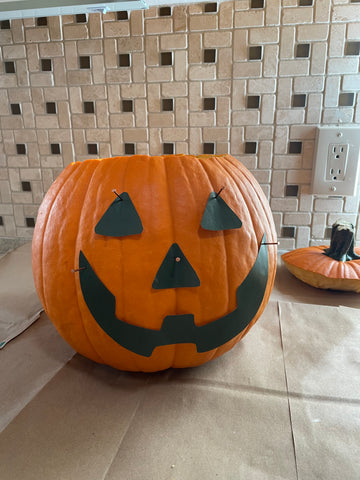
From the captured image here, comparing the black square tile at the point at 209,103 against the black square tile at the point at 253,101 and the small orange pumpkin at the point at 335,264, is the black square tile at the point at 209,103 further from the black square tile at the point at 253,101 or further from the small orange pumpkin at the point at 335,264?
the small orange pumpkin at the point at 335,264

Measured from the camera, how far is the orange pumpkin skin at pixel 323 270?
703 millimetres

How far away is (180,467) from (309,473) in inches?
5.4

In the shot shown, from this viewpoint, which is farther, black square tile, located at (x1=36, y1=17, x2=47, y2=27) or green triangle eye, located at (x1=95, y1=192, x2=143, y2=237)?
black square tile, located at (x1=36, y1=17, x2=47, y2=27)

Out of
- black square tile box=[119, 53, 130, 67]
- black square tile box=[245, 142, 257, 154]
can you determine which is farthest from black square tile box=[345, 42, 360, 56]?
black square tile box=[119, 53, 130, 67]

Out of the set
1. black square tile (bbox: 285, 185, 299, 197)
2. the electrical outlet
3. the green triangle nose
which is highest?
the electrical outlet

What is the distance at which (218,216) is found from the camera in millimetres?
422

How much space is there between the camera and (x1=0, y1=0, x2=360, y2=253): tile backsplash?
0.80m

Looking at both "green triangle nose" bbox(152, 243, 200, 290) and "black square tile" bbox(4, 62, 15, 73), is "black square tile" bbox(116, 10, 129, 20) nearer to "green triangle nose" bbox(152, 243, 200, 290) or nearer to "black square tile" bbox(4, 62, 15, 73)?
"black square tile" bbox(4, 62, 15, 73)

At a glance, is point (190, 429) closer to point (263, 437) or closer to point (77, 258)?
point (263, 437)

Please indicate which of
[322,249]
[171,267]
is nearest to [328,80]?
[322,249]

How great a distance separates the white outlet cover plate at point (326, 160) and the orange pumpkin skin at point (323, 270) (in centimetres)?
18

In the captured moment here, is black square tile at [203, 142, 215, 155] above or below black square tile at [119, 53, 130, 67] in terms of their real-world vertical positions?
below

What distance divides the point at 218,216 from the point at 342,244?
454 millimetres

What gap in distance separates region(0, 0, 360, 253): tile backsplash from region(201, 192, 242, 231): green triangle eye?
51 cm
